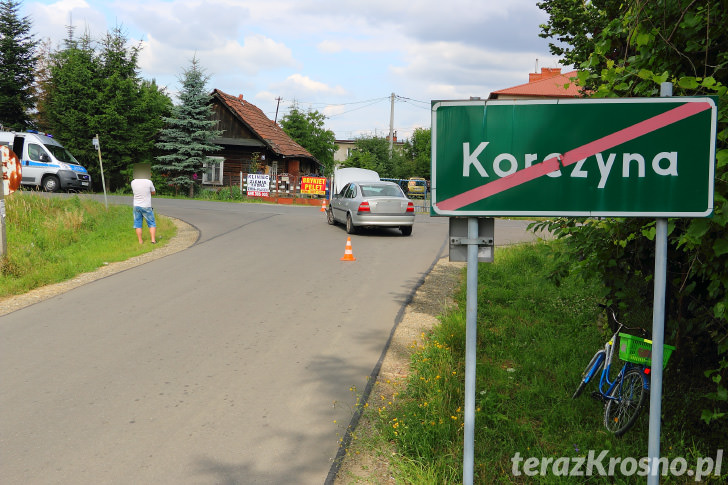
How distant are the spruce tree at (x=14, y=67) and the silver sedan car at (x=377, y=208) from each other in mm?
34435

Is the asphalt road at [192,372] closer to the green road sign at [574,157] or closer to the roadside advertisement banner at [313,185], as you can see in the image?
the green road sign at [574,157]

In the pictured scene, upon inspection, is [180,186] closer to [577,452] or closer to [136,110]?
[136,110]

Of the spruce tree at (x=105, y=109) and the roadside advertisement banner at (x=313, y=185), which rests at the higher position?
the spruce tree at (x=105, y=109)

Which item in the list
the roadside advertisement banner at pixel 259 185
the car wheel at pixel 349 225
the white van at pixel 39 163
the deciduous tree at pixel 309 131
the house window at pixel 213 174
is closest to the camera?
the car wheel at pixel 349 225

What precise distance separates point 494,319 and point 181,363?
3841mm

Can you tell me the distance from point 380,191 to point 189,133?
23.2 metres

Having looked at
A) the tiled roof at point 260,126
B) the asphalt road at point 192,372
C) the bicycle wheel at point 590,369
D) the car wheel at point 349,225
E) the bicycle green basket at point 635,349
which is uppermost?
the tiled roof at point 260,126

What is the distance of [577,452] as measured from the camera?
421 centimetres

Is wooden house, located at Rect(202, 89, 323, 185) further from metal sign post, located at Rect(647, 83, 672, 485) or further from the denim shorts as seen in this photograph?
metal sign post, located at Rect(647, 83, 672, 485)

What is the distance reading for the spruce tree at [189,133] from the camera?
120 ft

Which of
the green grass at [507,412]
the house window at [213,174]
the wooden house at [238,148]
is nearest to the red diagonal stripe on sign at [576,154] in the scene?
the green grass at [507,412]

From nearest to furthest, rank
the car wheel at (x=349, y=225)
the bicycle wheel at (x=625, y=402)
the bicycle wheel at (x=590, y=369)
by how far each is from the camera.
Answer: the bicycle wheel at (x=625, y=402) < the bicycle wheel at (x=590, y=369) < the car wheel at (x=349, y=225)

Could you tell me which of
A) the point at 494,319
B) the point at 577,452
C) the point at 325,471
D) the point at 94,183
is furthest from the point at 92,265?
the point at 94,183

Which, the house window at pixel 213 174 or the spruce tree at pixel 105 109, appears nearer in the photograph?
the spruce tree at pixel 105 109
